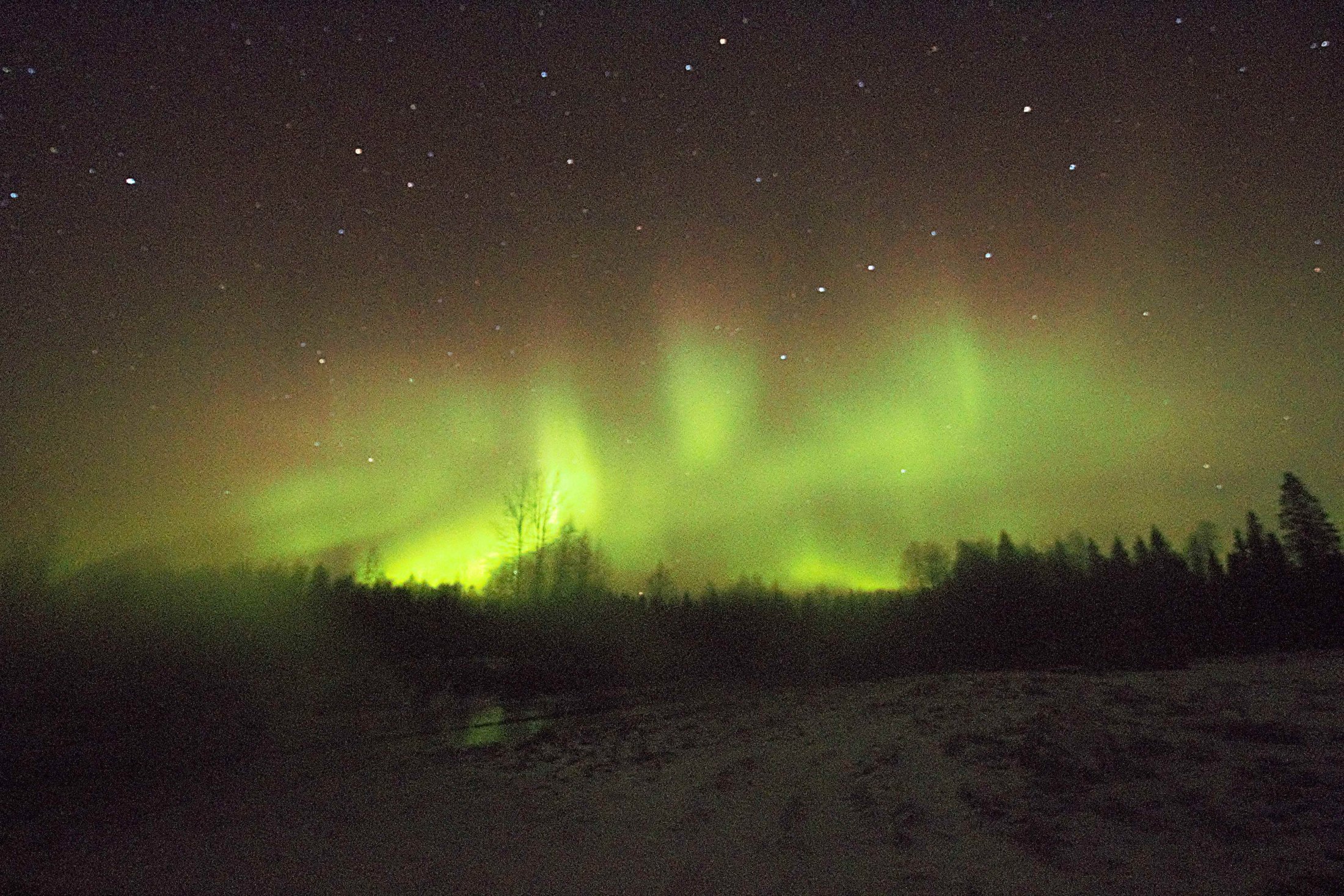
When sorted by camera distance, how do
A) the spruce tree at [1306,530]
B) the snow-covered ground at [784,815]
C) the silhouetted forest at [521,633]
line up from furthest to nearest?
the spruce tree at [1306,530] < the silhouetted forest at [521,633] < the snow-covered ground at [784,815]

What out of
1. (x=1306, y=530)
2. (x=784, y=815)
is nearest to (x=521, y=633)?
(x=784, y=815)

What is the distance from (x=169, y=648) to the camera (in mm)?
25375

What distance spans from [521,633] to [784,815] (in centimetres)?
3408

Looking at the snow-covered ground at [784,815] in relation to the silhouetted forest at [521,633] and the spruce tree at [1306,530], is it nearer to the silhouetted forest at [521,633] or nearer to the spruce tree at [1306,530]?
the silhouetted forest at [521,633]

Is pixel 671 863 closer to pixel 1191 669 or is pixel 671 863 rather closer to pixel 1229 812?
pixel 1229 812

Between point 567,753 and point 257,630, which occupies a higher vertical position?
point 257,630

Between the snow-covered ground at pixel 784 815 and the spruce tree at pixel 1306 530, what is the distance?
44.9 meters

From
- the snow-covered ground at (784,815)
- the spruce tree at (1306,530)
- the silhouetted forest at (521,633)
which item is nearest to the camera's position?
the snow-covered ground at (784,815)

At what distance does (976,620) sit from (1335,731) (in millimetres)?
42083

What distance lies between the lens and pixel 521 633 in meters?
38.8

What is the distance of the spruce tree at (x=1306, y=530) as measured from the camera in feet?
142

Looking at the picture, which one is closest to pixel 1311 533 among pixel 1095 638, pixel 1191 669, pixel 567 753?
pixel 1095 638

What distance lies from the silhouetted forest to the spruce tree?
0.14m

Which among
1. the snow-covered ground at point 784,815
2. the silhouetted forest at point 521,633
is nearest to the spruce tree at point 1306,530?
the silhouetted forest at point 521,633
